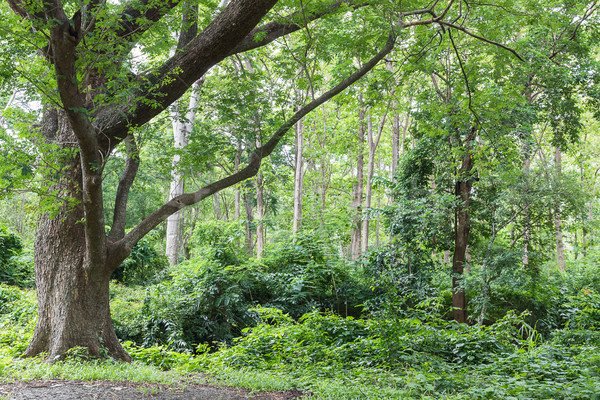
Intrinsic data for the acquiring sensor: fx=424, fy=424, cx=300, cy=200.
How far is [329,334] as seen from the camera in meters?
7.45

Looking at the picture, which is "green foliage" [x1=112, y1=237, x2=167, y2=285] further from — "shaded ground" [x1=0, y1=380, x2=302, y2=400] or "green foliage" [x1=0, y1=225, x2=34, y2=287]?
"shaded ground" [x1=0, y1=380, x2=302, y2=400]

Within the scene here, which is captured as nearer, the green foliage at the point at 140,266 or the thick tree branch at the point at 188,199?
the thick tree branch at the point at 188,199

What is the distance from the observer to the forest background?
485 cm

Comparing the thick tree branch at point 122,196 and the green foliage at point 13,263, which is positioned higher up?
the thick tree branch at point 122,196

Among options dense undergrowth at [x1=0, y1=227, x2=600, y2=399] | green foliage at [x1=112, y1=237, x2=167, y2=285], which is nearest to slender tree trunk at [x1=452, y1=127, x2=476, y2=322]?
dense undergrowth at [x1=0, y1=227, x2=600, y2=399]

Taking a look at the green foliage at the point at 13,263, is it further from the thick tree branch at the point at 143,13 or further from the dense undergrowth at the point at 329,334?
the thick tree branch at the point at 143,13

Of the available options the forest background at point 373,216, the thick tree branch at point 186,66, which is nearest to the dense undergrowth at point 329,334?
the forest background at point 373,216

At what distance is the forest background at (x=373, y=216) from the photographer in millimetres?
4852

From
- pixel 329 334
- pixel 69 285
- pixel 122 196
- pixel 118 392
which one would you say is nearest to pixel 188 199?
pixel 122 196

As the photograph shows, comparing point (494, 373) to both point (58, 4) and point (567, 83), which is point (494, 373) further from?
point (567, 83)

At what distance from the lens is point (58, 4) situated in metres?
3.82

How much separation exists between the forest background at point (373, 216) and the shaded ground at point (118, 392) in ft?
1.28

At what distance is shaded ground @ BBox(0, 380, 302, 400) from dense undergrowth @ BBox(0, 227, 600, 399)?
0.69 feet

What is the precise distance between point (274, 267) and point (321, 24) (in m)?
6.41
